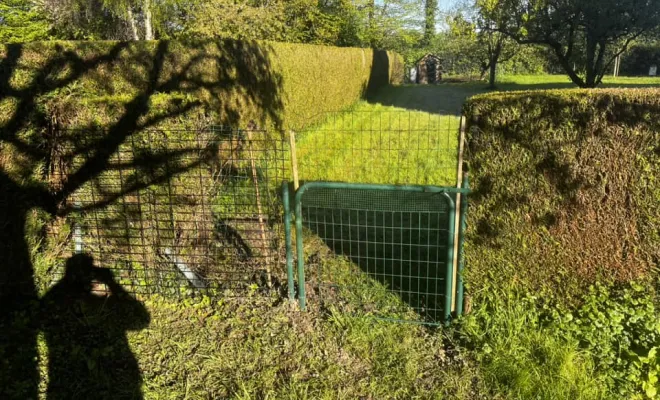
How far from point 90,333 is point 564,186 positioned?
3.85 m

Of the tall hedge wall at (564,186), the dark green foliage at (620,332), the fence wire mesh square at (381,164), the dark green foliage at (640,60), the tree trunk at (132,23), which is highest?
the tree trunk at (132,23)

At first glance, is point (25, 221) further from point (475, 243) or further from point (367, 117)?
point (367, 117)

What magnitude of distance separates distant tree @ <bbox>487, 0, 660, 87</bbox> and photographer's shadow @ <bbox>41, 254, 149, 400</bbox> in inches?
673

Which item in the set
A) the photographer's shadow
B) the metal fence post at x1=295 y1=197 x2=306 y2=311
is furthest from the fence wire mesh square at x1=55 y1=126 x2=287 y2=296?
the metal fence post at x1=295 y1=197 x2=306 y2=311

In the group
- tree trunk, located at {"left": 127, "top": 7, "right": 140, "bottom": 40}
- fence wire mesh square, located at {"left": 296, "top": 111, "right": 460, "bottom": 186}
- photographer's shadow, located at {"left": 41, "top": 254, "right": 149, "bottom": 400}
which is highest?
tree trunk, located at {"left": 127, "top": 7, "right": 140, "bottom": 40}

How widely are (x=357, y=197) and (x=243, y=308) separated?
140 centimetres

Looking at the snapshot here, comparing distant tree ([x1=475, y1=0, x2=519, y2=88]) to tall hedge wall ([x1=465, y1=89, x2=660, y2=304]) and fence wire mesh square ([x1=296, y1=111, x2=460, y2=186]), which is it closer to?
fence wire mesh square ([x1=296, y1=111, x2=460, y2=186])

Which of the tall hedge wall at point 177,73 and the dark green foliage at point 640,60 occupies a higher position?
the dark green foliage at point 640,60

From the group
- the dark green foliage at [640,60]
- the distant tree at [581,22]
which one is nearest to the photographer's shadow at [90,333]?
the distant tree at [581,22]

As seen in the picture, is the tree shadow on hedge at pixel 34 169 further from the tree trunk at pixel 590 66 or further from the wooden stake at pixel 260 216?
the tree trunk at pixel 590 66

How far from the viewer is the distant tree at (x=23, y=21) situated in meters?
22.5

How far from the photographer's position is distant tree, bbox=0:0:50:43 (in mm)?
22484

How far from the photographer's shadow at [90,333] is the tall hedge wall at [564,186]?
9.08 ft

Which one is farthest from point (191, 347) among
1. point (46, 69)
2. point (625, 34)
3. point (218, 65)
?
point (625, 34)
